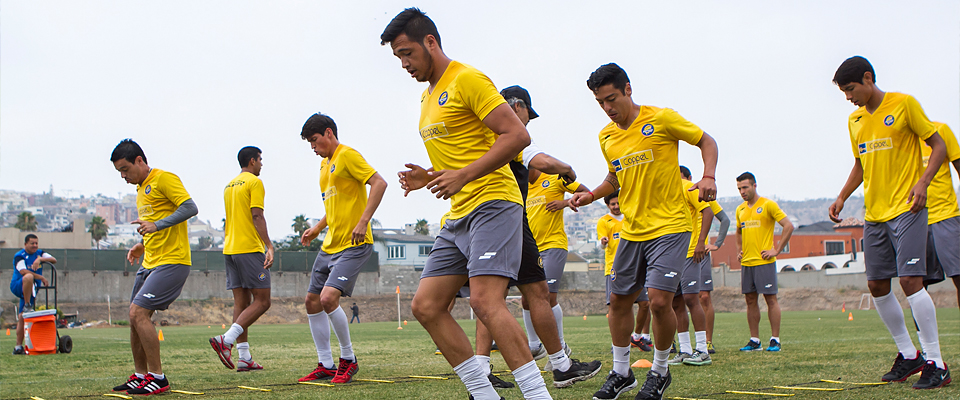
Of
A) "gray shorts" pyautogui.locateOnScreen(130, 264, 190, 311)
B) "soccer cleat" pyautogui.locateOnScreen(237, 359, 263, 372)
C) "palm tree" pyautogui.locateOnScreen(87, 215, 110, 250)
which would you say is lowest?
"soccer cleat" pyautogui.locateOnScreen(237, 359, 263, 372)

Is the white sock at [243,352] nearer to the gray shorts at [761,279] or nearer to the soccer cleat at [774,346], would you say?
the soccer cleat at [774,346]

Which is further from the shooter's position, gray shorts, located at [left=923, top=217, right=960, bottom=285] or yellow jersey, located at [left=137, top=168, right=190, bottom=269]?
yellow jersey, located at [left=137, top=168, right=190, bottom=269]

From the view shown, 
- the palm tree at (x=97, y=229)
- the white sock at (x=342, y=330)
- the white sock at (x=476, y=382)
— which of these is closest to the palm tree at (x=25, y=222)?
the palm tree at (x=97, y=229)

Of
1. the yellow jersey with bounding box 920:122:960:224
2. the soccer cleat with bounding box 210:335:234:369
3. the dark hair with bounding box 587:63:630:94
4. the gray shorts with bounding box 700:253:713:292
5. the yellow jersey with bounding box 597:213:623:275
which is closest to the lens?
the dark hair with bounding box 587:63:630:94

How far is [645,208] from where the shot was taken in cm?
540

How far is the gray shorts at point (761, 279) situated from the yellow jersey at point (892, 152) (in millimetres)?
4343

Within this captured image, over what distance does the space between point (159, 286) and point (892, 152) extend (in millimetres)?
6271

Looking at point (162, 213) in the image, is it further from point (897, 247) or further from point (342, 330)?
point (897, 247)

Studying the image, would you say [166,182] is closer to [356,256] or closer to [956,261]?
[356,256]

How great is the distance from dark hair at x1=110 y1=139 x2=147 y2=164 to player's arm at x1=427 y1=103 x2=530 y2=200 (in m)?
4.15

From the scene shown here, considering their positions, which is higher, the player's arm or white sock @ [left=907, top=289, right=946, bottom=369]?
the player's arm

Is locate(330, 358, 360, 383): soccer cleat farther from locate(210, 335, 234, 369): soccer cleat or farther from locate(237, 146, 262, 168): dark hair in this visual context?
locate(237, 146, 262, 168): dark hair

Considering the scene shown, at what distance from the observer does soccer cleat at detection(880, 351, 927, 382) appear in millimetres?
5551

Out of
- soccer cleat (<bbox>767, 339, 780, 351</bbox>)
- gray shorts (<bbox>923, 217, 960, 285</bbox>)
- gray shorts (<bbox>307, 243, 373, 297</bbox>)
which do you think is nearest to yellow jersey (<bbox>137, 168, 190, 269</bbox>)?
gray shorts (<bbox>307, 243, 373, 297</bbox>)
